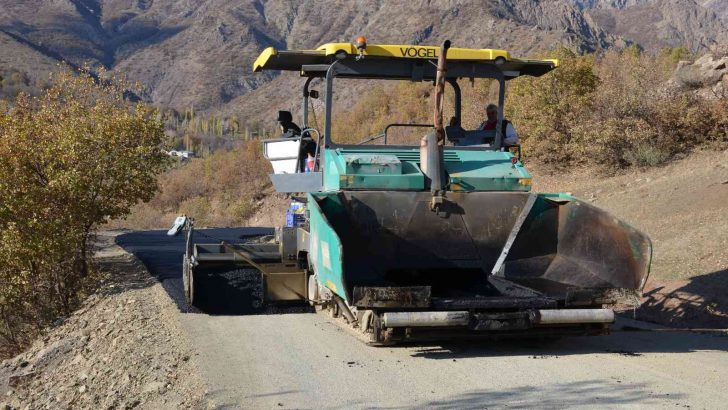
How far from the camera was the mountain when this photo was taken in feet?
220

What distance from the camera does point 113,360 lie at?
8.05 metres

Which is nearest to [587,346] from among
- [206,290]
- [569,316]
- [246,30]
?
[569,316]

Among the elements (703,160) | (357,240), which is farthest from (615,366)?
(703,160)

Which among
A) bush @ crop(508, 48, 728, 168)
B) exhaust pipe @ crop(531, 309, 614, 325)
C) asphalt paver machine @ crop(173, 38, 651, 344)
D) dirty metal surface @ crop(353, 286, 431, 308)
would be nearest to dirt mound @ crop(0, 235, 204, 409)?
dirty metal surface @ crop(353, 286, 431, 308)

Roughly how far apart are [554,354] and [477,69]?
2.99 meters

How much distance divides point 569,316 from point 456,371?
42.6 inches

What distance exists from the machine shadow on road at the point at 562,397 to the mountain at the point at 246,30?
159 feet

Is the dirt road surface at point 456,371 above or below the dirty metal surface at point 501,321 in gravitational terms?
below

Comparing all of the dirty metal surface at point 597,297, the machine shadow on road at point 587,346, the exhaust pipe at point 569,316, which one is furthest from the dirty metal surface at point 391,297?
the dirty metal surface at point 597,297

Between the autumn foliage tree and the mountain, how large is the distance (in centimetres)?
4128

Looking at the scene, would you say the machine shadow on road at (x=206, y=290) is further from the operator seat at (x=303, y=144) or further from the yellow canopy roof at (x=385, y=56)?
the yellow canopy roof at (x=385, y=56)

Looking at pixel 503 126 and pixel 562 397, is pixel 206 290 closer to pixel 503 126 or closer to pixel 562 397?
pixel 503 126

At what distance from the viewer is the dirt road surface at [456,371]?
5.41 metres

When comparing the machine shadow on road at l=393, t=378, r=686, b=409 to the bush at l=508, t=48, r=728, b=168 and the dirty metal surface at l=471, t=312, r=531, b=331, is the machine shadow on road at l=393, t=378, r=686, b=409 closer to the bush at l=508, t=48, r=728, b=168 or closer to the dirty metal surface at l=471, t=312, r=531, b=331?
the dirty metal surface at l=471, t=312, r=531, b=331
